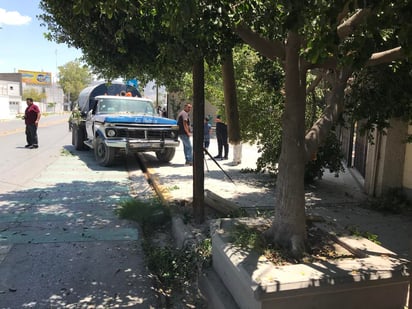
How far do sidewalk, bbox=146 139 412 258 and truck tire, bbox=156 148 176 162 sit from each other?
1.73ft

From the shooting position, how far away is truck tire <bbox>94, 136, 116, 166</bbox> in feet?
39.1

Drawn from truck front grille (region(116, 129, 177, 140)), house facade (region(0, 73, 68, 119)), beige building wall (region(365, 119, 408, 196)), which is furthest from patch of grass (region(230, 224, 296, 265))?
house facade (region(0, 73, 68, 119))

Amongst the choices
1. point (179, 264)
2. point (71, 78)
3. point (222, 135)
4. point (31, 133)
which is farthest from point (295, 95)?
point (71, 78)

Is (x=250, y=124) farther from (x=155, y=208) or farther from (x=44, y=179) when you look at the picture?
(x=44, y=179)

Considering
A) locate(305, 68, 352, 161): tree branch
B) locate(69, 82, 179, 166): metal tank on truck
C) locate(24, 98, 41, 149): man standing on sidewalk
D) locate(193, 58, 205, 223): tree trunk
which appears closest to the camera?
locate(305, 68, 352, 161): tree branch

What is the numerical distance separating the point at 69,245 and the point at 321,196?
5069 millimetres

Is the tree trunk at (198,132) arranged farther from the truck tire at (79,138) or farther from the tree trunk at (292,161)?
the truck tire at (79,138)

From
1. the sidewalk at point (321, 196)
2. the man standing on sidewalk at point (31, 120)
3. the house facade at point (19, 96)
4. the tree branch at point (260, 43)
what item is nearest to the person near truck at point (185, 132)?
the sidewalk at point (321, 196)

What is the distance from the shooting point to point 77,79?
107250 mm

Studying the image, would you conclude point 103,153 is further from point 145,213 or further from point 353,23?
point 353,23

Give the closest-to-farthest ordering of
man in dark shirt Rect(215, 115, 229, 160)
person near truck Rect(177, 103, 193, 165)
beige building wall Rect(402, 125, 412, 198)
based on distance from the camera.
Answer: beige building wall Rect(402, 125, 412, 198), person near truck Rect(177, 103, 193, 165), man in dark shirt Rect(215, 115, 229, 160)

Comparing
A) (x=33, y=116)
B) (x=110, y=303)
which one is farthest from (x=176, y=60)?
(x=33, y=116)

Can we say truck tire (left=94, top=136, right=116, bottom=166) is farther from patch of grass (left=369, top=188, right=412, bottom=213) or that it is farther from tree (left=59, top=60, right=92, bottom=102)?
tree (left=59, top=60, right=92, bottom=102)

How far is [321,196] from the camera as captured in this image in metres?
8.34
